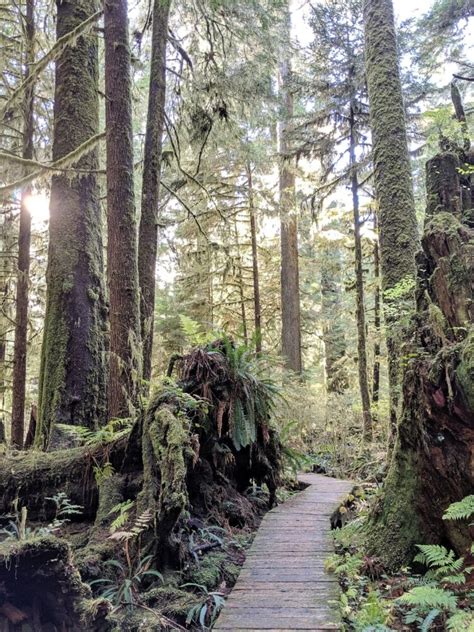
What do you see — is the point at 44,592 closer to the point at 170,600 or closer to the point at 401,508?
the point at 170,600

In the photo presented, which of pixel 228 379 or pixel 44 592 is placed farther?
pixel 228 379

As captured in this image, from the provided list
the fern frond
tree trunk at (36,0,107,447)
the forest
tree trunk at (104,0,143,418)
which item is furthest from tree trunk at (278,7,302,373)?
the fern frond

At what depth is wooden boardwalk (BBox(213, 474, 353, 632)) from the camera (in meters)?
3.08

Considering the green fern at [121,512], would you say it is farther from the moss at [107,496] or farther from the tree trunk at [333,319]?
the tree trunk at [333,319]

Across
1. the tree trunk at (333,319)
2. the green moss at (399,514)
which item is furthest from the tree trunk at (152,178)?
the tree trunk at (333,319)

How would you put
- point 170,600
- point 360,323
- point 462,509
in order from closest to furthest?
point 462,509 < point 170,600 < point 360,323

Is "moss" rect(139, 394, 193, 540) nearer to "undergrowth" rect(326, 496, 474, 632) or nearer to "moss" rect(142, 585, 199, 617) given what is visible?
"moss" rect(142, 585, 199, 617)

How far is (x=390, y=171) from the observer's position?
6.76 m

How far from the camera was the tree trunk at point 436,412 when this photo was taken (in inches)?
133

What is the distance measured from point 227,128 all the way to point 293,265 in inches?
226

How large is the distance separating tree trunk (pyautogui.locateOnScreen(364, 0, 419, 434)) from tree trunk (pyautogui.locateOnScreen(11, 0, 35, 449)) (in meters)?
6.57

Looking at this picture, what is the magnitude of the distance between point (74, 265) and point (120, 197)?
120cm

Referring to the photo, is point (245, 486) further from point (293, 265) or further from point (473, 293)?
point (293, 265)

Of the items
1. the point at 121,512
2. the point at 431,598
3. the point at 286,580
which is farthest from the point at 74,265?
the point at 431,598
